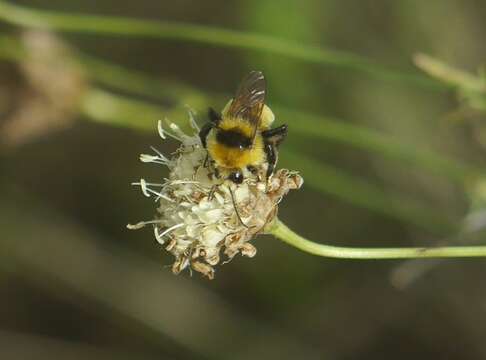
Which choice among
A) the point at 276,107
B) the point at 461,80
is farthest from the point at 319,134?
the point at 461,80

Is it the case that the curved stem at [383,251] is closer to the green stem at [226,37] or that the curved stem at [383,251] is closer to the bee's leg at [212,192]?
the bee's leg at [212,192]

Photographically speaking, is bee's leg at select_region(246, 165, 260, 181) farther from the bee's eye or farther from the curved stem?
the curved stem

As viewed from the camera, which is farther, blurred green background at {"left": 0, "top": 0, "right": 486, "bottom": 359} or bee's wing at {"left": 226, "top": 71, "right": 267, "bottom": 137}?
blurred green background at {"left": 0, "top": 0, "right": 486, "bottom": 359}

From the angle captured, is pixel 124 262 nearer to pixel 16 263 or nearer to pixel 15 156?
pixel 16 263

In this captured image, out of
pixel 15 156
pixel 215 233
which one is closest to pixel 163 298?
pixel 15 156

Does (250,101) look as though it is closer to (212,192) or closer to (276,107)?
(212,192)

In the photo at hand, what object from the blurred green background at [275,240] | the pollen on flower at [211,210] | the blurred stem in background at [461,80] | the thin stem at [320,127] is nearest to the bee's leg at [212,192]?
the pollen on flower at [211,210]

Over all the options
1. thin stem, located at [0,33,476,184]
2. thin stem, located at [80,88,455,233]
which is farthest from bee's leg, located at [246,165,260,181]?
thin stem, located at [80,88,455,233]

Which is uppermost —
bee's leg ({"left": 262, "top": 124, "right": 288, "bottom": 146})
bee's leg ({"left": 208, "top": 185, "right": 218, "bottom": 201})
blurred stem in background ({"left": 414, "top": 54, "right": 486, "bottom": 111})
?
blurred stem in background ({"left": 414, "top": 54, "right": 486, "bottom": 111})
